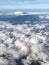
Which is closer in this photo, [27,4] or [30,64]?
[30,64]

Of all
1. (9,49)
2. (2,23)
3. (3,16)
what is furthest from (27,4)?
(9,49)

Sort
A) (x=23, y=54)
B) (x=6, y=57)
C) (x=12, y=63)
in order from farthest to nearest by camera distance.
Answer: (x=23, y=54)
(x=6, y=57)
(x=12, y=63)

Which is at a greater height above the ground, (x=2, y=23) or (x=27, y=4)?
(x=27, y=4)

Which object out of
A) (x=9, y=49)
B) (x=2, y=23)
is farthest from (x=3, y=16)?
(x=9, y=49)

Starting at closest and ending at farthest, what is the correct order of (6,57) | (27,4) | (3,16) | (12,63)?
(12,63), (6,57), (3,16), (27,4)

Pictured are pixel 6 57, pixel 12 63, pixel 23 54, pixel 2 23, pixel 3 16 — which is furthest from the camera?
pixel 3 16

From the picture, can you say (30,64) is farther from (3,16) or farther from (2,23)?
(3,16)

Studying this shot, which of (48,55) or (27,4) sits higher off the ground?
(27,4)

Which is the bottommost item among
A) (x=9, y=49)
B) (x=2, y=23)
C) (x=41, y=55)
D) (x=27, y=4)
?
(x=41, y=55)

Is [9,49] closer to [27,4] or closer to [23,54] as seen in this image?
[23,54]
